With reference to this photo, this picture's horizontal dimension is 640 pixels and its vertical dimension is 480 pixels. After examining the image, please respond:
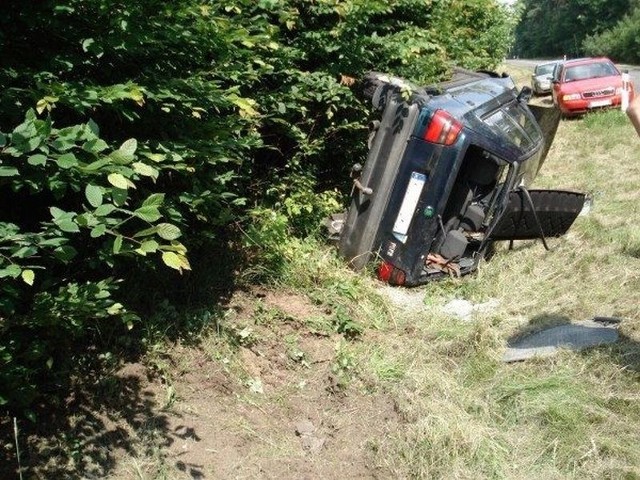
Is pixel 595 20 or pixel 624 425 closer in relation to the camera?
pixel 624 425

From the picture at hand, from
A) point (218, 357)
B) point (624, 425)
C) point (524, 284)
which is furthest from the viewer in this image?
point (524, 284)

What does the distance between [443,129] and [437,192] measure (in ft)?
1.86

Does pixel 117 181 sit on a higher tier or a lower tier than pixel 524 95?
higher

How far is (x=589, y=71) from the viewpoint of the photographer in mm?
16672

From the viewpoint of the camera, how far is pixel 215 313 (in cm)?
443

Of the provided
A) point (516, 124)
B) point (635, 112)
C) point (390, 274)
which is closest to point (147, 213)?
point (635, 112)

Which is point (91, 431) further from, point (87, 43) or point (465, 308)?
point (465, 308)

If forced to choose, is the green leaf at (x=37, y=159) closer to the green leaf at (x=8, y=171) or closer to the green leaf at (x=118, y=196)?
the green leaf at (x=8, y=171)

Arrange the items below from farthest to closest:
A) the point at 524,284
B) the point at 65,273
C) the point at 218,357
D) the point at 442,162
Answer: the point at 524,284 → the point at 442,162 → the point at 218,357 → the point at 65,273

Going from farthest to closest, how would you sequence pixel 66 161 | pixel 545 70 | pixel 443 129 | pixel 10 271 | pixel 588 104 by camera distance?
pixel 545 70
pixel 588 104
pixel 443 129
pixel 66 161
pixel 10 271

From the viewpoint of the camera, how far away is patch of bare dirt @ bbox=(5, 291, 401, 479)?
10.6 feet

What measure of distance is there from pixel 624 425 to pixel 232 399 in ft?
8.13

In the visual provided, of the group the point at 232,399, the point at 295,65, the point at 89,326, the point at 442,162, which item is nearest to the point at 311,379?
the point at 232,399

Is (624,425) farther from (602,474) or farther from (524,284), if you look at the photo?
(524,284)
